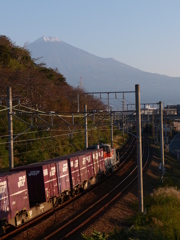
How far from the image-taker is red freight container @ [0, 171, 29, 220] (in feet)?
56.9

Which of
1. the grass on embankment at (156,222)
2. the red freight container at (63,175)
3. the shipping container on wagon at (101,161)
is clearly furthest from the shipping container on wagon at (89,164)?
the grass on embankment at (156,222)

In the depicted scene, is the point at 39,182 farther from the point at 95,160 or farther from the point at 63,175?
the point at 95,160

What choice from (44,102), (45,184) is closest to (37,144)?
(44,102)

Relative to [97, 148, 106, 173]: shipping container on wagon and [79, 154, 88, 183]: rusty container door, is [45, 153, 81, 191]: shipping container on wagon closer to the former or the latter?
[79, 154, 88, 183]: rusty container door

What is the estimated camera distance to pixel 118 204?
24.5 m

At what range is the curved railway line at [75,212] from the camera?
59.4 ft

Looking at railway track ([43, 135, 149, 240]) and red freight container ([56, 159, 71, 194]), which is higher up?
red freight container ([56, 159, 71, 194])

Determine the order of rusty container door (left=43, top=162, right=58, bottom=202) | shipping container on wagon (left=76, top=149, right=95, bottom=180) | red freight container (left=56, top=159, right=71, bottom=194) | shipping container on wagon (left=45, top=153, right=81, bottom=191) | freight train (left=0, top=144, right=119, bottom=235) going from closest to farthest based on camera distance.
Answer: freight train (left=0, top=144, right=119, bottom=235) < rusty container door (left=43, top=162, right=58, bottom=202) < red freight container (left=56, top=159, right=71, bottom=194) < shipping container on wagon (left=45, top=153, right=81, bottom=191) < shipping container on wagon (left=76, top=149, right=95, bottom=180)

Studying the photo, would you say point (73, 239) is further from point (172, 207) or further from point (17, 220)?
point (172, 207)

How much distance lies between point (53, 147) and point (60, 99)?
1191cm

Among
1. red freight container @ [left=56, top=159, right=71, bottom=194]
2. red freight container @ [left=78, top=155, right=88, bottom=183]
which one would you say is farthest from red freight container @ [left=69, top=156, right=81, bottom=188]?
red freight container @ [left=56, top=159, right=71, bottom=194]

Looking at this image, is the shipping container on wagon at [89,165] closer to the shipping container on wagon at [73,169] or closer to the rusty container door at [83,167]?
the rusty container door at [83,167]

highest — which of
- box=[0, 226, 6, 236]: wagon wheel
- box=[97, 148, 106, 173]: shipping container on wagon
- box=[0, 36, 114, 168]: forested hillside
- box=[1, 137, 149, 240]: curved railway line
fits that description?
box=[0, 36, 114, 168]: forested hillside

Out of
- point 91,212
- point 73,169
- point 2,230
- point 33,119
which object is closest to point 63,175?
point 73,169
